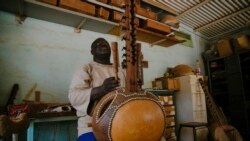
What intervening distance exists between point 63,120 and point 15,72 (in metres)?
1.01

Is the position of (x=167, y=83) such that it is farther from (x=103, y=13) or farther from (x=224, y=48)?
(x=224, y=48)

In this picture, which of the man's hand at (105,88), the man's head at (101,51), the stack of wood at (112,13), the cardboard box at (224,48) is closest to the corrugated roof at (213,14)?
the cardboard box at (224,48)

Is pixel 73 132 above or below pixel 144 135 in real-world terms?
below

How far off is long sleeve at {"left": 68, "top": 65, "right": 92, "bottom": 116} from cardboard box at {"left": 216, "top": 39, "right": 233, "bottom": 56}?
5402mm

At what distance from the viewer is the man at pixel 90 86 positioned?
4.33ft

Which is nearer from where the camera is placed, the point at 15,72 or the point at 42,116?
the point at 42,116

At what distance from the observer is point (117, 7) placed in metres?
3.77

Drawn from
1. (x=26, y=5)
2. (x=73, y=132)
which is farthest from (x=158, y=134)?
(x=26, y=5)

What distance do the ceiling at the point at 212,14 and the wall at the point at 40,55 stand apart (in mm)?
1834

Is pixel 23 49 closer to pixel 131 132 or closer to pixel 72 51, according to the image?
pixel 72 51

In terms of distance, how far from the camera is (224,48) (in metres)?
6.24

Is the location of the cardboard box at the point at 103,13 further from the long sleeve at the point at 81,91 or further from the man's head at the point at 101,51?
the long sleeve at the point at 81,91

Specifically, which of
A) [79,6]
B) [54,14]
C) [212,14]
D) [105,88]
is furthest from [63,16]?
[212,14]

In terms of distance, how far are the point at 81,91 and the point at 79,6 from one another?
223cm
